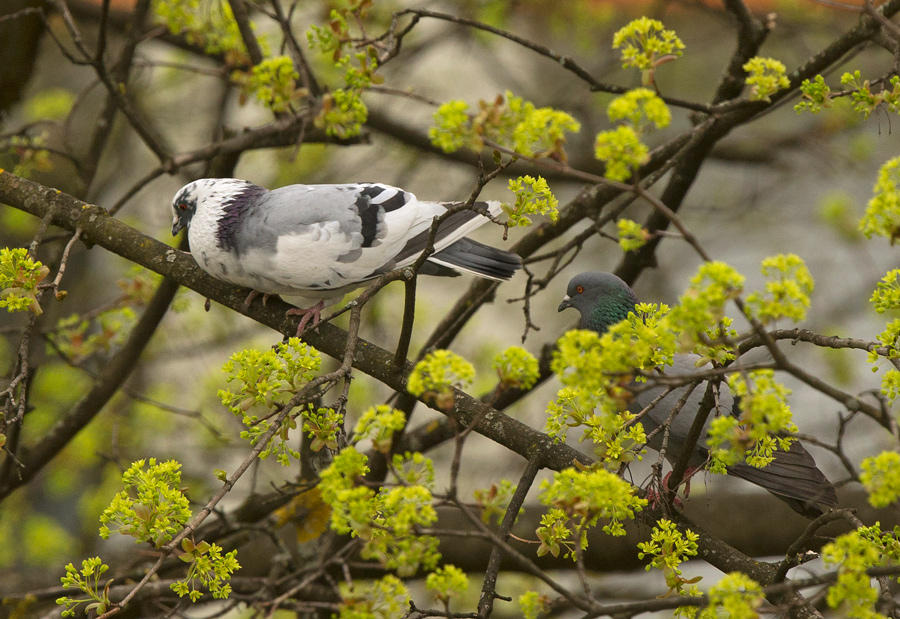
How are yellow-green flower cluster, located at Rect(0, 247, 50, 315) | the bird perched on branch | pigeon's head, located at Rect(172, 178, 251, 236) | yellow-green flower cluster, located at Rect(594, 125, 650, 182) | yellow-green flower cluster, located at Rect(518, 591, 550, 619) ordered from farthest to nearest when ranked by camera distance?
1. pigeon's head, located at Rect(172, 178, 251, 236)
2. the bird perched on branch
3. yellow-green flower cluster, located at Rect(0, 247, 50, 315)
4. yellow-green flower cluster, located at Rect(518, 591, 550, 619)
5. yellow-green flower cluster, located at Rect(594, 125, 650, 182)

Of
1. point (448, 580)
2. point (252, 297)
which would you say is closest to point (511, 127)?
point (448, 580)

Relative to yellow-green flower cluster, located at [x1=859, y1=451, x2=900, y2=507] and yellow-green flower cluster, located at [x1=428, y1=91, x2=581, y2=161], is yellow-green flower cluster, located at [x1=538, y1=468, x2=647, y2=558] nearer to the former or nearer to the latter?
yellow-green flower cluster, located at [x1=859, y1=451, x2=900, y2=507]

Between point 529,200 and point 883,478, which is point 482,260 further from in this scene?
point 883,478

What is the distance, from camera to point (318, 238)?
3293 mm

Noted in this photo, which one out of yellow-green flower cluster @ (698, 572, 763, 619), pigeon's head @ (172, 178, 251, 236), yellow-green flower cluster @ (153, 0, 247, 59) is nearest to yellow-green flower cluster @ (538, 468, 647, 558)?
yellow-green flower cluster @ (698, 572, 763, 619)

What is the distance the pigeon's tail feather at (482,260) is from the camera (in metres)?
3.36

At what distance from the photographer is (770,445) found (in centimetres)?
210

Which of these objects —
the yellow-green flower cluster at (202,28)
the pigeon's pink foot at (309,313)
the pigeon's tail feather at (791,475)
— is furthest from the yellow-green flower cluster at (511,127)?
the yellow-green flower cluster at (202,28)

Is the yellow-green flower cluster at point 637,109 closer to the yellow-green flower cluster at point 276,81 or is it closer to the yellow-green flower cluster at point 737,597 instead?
the yellow-green flower cluster at point 737,597

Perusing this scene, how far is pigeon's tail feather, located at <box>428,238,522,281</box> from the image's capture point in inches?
132

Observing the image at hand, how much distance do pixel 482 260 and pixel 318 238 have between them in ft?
2.17

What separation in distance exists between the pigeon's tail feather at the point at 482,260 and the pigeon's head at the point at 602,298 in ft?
2.81

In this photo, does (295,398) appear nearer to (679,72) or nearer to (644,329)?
(644,329)

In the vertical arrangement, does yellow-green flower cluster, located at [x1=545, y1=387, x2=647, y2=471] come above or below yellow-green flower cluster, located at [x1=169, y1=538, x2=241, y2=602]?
above
